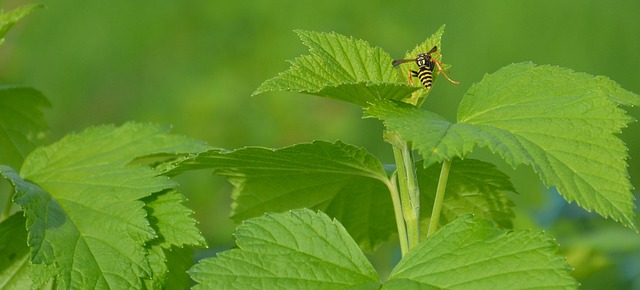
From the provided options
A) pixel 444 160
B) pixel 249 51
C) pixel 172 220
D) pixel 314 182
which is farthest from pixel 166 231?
pixel 249 51

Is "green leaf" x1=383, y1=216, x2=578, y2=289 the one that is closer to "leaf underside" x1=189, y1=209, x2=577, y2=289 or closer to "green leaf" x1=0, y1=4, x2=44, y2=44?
"leaf underside" x1=189, y1=209, x2=577, y2=289

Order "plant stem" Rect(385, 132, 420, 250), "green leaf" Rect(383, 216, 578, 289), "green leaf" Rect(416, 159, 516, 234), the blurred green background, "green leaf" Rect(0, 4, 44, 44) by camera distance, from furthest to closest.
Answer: the blurred green background, "green leaf" Rect(0, 4, 44, 44), "green leaf" Rect(416, 159, 516, 234), "plant stem" Rect(385, 132, 420, 250), "green leaf" Rect(383, 216, 578, 289)

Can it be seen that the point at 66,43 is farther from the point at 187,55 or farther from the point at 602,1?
the point at 602,1

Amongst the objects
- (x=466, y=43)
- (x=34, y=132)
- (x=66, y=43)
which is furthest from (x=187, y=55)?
(x=34, y=132)

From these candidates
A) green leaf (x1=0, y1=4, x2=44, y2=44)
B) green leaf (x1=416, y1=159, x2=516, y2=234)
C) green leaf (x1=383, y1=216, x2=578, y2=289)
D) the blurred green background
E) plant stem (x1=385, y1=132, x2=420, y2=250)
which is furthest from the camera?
the blurred green background

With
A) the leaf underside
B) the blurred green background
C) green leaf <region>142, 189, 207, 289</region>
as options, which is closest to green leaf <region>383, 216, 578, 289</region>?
the leaf underside

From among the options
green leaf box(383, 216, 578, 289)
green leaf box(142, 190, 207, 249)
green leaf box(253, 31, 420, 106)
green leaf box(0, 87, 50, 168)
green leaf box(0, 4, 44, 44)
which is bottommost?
green leaf box(383, 216, 578, 289)
